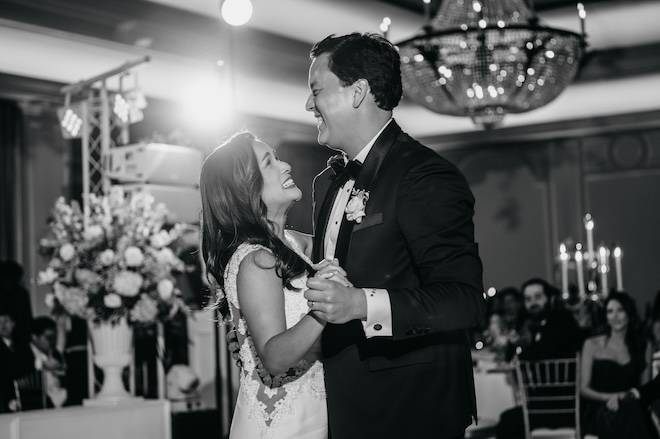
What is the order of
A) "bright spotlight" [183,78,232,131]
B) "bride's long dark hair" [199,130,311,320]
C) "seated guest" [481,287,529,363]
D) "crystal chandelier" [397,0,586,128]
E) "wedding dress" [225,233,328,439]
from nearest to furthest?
"bride's long dark hair" [199,130,311,320], "wedding dress" [225,233,328,439], "crystal chandelier" [397,0,586,128], "seated guest" [481,287,529,363], "bright spotlight" [183,78,232,131]

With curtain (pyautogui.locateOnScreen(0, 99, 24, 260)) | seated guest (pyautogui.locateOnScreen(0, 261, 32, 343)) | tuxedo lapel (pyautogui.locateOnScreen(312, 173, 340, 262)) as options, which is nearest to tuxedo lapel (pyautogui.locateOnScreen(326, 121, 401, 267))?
tuxedo lapel (pyautogui.locateOnScreen(312, 173, 340, 262))

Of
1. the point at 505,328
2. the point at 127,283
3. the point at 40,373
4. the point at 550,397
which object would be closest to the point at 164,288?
the point at 127,283

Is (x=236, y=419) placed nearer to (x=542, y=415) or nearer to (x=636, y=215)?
(x=542, y=415)

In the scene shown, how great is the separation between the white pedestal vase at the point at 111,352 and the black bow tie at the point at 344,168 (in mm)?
2768

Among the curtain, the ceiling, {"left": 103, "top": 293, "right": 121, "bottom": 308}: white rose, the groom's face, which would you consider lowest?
{"left": 103, "top": 293, "right": 121, "bottom": 308}: white rose

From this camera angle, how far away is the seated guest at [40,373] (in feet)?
20.3

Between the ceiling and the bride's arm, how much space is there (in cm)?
430

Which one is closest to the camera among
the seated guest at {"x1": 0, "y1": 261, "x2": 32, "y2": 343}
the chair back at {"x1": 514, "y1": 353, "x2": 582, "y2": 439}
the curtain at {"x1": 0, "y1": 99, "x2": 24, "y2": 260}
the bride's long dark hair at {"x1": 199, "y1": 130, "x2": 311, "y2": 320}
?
the bride's long dark hair at {"x1": 199, "y1": 130, "x2": 311, "y2": 320}

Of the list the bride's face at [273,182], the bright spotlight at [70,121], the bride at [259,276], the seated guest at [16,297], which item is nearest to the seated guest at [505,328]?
the seated guest at [16,297]

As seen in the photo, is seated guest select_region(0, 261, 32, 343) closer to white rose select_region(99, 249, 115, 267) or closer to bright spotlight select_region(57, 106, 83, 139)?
bright spotlight select_region(57, 106, 83, 139)

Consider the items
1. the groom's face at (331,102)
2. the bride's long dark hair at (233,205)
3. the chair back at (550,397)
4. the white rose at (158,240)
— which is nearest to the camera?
the groom's face at (331,102)

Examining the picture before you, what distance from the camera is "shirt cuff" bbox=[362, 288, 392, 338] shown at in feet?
5.57

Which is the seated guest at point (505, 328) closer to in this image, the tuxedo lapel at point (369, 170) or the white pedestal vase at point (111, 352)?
the white pedestal vase at point (111, 352)

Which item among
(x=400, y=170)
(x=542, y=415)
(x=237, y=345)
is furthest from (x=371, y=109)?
(x=542, y=415)
